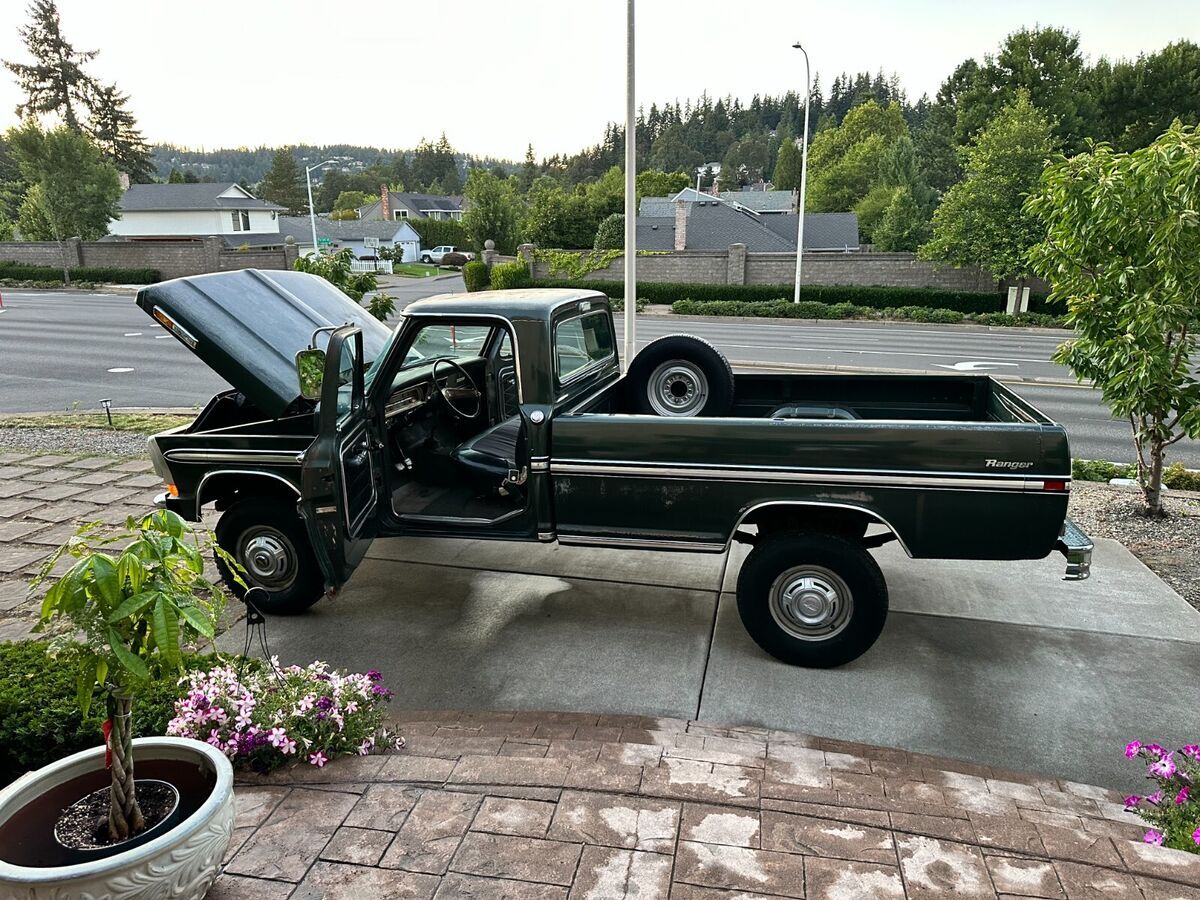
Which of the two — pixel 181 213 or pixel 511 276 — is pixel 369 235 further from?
pixel 511 276

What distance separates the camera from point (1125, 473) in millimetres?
9633

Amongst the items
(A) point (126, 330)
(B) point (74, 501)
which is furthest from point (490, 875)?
(A) point (126, 330)

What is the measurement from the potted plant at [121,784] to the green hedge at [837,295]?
2868cm

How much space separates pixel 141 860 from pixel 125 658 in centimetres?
62

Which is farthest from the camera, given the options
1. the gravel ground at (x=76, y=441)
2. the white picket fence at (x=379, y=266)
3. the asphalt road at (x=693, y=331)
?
the white picket fence at (x=379, y=266)

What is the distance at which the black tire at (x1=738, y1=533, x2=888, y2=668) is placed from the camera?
495 centimetres

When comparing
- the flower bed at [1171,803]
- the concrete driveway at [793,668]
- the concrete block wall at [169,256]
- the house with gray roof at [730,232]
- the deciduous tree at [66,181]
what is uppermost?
the deciduous tree at [66,181]

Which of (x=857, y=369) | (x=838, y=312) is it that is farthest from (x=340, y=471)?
(x=838, y=312)

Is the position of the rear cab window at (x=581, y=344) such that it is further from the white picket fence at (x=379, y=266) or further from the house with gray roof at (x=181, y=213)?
the house with gray roof at (x=181, y=213)

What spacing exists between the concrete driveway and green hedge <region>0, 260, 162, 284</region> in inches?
1634

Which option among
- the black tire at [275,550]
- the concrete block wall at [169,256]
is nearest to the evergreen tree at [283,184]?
the concrete block wall at [169,256]

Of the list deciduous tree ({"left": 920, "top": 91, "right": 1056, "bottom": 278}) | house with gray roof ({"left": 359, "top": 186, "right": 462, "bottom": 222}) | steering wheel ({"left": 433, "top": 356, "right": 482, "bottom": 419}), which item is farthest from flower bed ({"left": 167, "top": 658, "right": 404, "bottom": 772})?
house with gray roof ({"left": 359, "top": 186, "right": 462, "bottom": 222})

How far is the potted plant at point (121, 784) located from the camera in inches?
101

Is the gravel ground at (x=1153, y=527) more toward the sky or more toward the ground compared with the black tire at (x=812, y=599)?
more toward the ground
